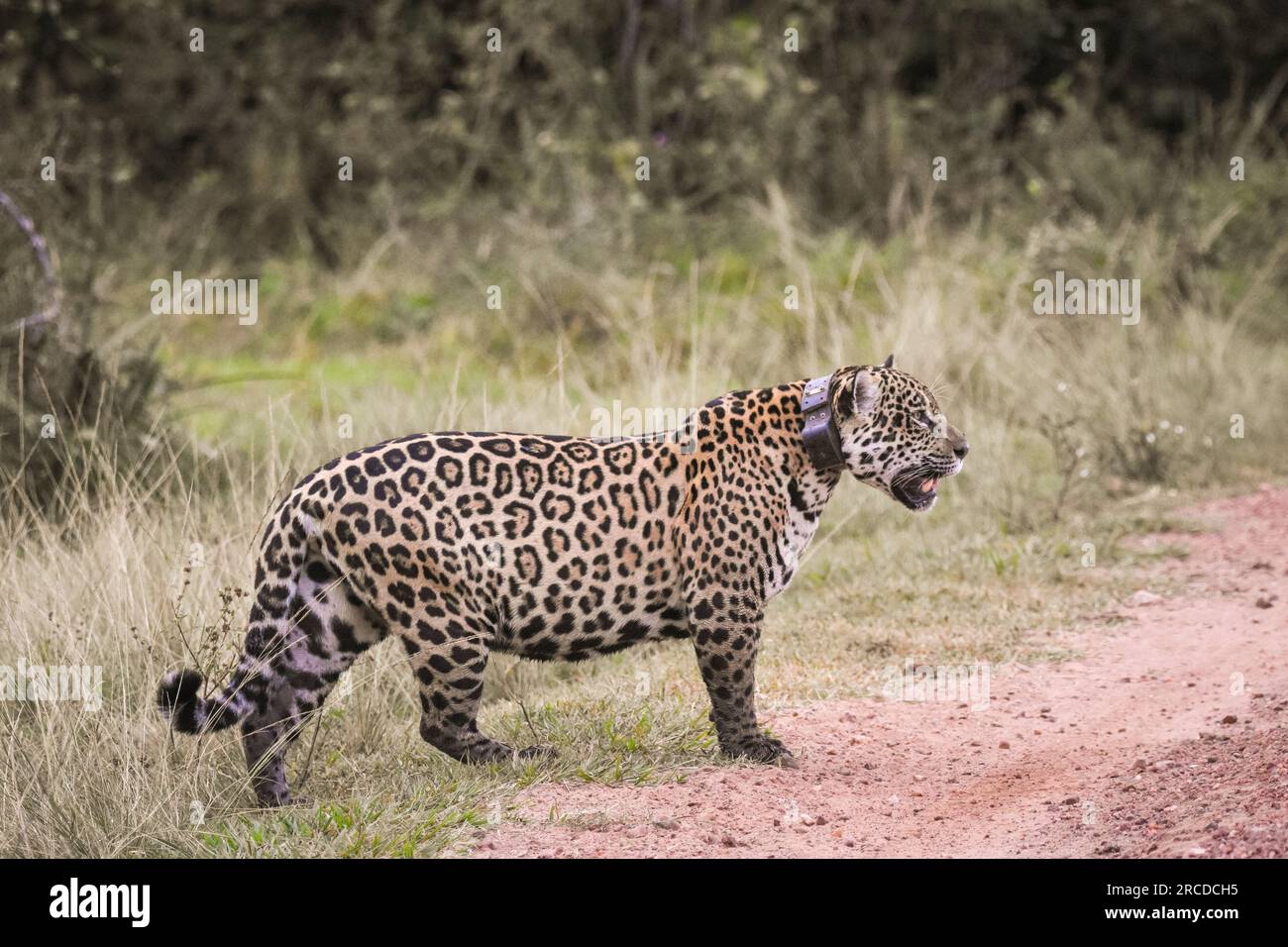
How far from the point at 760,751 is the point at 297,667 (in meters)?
1.58

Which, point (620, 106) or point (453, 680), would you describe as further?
point (620, 106)

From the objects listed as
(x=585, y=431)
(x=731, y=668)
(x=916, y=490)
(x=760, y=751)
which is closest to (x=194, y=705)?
(x=731, y=668)

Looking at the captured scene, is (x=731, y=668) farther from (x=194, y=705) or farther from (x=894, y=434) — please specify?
(x=194, y=705)

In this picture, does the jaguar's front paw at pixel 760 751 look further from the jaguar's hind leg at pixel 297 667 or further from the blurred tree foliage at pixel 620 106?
the blurred tree foliage at pixel 620 106

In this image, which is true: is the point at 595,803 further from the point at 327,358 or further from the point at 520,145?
the point at 520,145

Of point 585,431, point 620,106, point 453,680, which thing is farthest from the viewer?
point 620,106

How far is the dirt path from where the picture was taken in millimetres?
5055

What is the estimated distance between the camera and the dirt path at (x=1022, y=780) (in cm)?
505

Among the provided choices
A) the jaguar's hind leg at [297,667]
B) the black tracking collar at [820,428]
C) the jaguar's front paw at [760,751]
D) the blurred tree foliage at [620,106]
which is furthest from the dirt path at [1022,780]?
the blurred tree foliage at [620,106]

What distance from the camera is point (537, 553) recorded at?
5562 millimetres

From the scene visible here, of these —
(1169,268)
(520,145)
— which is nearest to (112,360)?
(1169,268)

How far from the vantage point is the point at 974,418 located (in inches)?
413

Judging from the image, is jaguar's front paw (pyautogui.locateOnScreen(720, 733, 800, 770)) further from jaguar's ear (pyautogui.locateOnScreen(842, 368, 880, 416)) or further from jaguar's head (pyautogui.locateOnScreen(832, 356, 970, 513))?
jaguar's ear (pyautogui.locateOnScreen(842, 368, 880, 416))

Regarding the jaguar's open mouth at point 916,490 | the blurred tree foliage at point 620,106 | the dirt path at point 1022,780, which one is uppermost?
the blurred tree foliage at point 620,106
